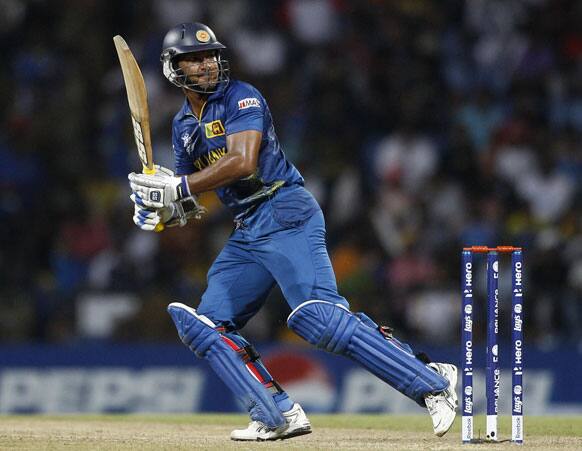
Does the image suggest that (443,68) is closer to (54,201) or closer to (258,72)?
A: (258,72)

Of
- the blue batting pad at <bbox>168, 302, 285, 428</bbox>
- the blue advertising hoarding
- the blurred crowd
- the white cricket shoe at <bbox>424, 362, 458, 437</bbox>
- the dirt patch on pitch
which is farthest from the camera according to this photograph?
the blurred crowd

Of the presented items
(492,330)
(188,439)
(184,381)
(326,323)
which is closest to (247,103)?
(326,323)

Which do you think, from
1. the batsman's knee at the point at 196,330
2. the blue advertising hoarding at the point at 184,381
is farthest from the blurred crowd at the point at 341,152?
the batsman's knee at the point at 196,330

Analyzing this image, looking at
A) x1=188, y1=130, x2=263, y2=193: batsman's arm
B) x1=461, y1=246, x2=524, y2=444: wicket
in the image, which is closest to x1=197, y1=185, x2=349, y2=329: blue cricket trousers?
x1=188, y1=130, x2=263, y2=193: batsman's arm

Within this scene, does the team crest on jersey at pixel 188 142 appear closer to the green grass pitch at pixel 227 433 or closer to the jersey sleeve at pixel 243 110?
the jersey sleeve at pixel 243 110

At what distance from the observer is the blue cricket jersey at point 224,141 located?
5.34 meters

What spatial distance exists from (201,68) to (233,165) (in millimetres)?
516

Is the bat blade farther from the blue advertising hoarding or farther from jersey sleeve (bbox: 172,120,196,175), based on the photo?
the blue advertising hoarding

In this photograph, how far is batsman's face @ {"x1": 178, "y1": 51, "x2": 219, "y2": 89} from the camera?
5426mm

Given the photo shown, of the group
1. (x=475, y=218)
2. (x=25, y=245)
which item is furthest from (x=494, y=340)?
(x=25, y=245)

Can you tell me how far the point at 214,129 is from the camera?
5.43 metres

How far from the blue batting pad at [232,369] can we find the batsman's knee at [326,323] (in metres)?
0.33

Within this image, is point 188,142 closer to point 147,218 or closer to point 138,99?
point 138,99

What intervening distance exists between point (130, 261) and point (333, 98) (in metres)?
2.21
